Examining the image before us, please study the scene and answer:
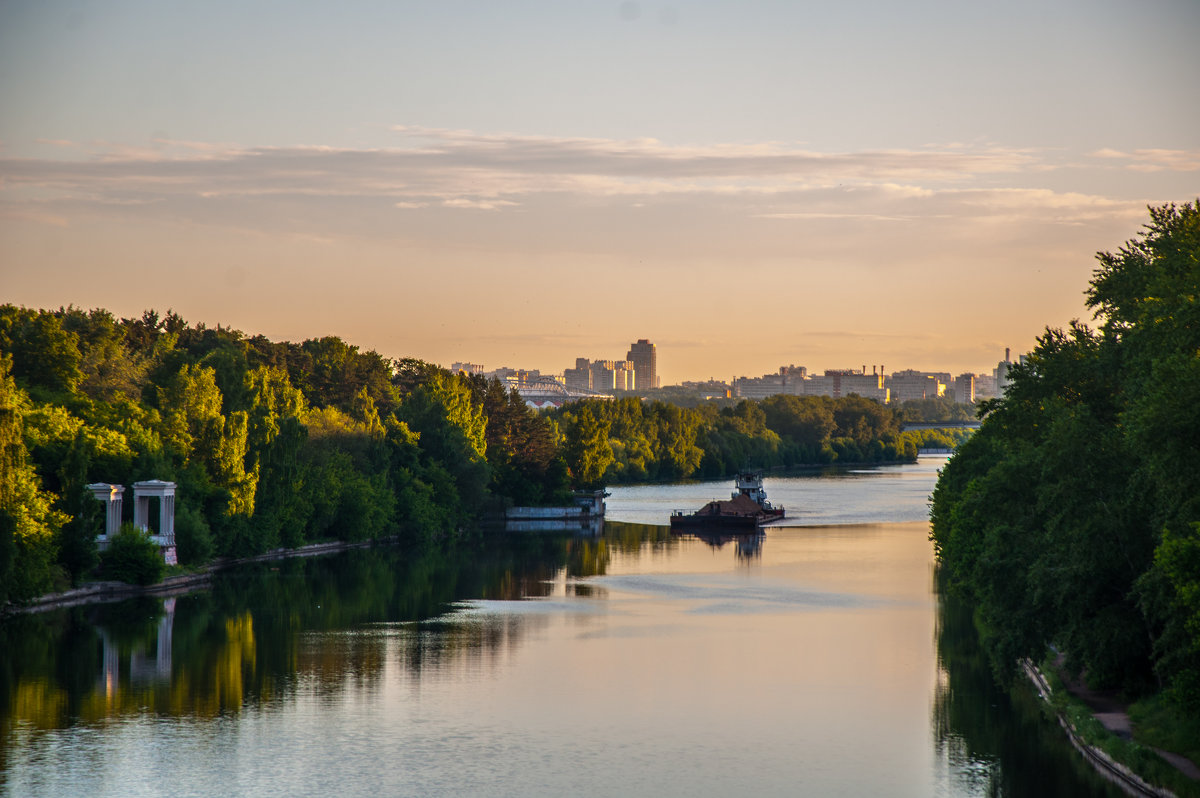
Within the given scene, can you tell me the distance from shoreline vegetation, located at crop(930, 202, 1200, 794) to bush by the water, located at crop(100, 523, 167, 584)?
29818 millimetres

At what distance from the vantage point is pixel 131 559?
50.2 metres

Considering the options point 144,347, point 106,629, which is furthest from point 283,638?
point 144,347

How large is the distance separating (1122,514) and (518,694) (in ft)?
48.0

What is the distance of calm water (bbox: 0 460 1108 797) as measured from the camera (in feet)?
85.2

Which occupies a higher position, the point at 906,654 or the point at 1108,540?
the point at 1108,540

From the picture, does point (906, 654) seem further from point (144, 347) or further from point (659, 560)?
point (144, 347)

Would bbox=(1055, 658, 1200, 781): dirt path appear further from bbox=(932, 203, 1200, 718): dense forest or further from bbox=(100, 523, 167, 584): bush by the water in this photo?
bbox=(100, 523, 167, 584): bush by the water

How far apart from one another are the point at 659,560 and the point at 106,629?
31496 millimetres

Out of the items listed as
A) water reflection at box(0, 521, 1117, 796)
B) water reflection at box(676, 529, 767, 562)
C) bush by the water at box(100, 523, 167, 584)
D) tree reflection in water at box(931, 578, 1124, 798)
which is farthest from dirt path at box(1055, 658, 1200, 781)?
water reflection at box(676, 529, 767, 562)

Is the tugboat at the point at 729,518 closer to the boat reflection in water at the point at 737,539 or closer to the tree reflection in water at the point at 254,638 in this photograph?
the boat reflection in water at the point at 737,539

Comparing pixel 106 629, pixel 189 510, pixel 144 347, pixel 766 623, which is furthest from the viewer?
pixel 144 347

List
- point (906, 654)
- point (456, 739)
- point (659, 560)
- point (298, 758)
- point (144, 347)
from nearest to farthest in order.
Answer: point (298, 758)
point (456, 739)
point (906, 654)
point (659, 560)
point (144, 347)

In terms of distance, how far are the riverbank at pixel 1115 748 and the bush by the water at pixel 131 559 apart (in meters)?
32.4

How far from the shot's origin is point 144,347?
7869 cm
